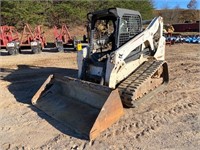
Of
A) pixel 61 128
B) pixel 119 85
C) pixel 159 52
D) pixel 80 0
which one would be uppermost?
pixel 80 0

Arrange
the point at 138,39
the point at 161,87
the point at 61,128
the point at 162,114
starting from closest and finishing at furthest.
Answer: the point at 61,128, the point at 162,114, the point at 138,39, the point at 161,87

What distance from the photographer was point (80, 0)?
922 inches

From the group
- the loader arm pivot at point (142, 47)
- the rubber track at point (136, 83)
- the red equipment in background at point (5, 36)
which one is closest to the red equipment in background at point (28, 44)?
the red equipment in background at point (5, 36)

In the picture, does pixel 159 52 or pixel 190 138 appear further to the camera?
pixel 159 52

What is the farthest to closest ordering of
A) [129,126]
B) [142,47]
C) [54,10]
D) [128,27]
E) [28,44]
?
[54,10] < [28,44] < [142,47] < [128,27] < [129,126]

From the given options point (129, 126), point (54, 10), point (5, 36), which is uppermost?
point (54, 10)

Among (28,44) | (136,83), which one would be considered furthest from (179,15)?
(136,83)

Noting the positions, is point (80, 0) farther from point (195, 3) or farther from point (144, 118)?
point (195, 3)

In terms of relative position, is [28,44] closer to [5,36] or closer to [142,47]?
[5,36]

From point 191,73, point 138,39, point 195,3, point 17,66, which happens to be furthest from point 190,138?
point 195,3

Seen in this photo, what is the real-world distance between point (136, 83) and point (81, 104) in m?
1.02

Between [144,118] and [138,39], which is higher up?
[138,39]

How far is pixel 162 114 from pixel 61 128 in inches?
66.6

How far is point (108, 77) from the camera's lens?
16.6ft
